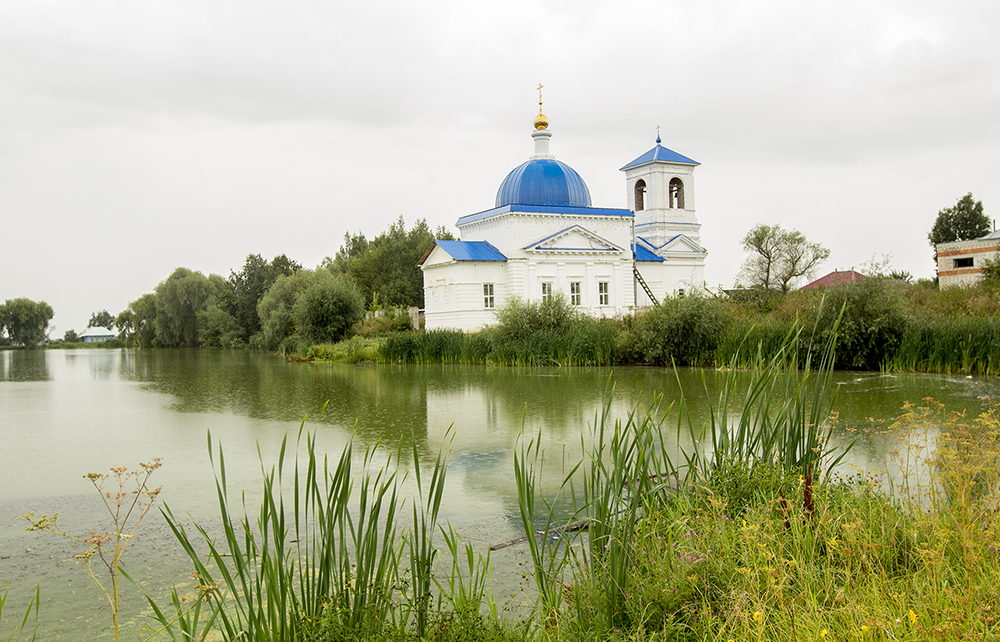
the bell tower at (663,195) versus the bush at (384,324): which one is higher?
the bell tower at (663,195)

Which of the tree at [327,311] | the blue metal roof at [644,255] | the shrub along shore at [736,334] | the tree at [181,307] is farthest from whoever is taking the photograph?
the tree at [181,307]

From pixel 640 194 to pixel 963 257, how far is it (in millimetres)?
15730

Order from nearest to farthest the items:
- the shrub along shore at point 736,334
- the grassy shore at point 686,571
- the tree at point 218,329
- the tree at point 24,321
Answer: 1. the grassy shore at point 686,571
2. the shrub along shore at point 736,334
3. the tree at point 218,329
4. the tree at point 24,321

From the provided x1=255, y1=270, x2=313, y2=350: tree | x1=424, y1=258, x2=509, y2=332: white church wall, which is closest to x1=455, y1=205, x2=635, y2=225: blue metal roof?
x1=424, y1=258, x2=509, y2=332: white church wall

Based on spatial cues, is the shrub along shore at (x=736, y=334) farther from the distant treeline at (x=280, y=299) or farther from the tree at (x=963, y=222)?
the tree at (x=963, y=222)

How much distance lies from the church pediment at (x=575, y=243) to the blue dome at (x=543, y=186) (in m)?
2.08

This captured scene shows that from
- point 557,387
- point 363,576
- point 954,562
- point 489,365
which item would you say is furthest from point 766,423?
point 489,365

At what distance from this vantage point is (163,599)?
447 cm

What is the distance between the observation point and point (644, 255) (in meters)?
38.2

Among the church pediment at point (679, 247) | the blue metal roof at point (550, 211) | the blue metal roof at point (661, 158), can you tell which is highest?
the blue metal roof at point (661, 158)

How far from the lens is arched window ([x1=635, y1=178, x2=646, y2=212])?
41969 mm

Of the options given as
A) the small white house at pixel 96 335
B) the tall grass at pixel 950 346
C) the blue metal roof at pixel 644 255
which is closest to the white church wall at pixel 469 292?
the blue metal roof at pixel 644 255

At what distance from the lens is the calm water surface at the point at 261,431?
16.9 ft

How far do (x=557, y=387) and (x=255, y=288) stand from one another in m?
49.4
